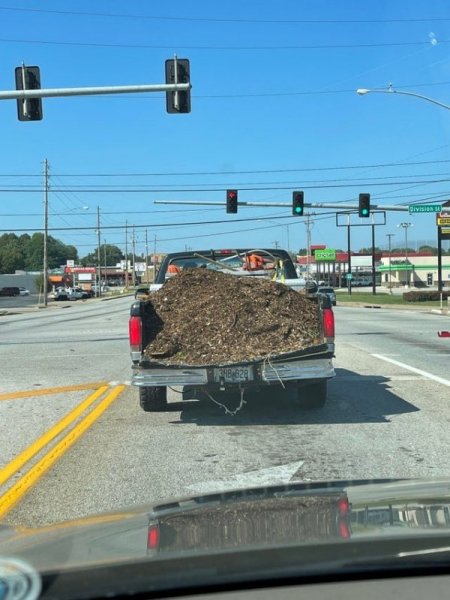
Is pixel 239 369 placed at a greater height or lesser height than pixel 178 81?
lesser

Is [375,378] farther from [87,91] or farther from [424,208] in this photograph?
[424,208]

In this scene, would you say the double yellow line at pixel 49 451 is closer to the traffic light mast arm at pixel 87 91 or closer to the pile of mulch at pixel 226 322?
the pile of mulch at pixel 226 322

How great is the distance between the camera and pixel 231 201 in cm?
3494

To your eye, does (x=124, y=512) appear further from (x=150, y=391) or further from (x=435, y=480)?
(x=150, y=391)

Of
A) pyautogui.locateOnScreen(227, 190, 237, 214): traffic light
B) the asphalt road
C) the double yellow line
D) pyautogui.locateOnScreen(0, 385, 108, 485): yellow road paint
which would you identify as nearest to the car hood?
the asphalt road

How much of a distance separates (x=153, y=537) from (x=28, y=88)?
15.2 m

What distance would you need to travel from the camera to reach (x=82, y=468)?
6.16 metres

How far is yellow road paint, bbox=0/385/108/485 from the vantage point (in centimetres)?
617

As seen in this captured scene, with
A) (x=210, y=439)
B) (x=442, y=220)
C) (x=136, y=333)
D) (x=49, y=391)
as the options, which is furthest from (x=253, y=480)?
(x=442, y=220)

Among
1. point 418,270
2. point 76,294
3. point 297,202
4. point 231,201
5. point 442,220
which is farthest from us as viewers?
point 418,270

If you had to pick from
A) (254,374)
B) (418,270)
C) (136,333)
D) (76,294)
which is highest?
(136,333)

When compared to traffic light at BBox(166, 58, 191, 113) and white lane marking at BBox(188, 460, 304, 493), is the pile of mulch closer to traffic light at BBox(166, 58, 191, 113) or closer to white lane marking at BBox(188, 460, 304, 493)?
white lane marking at BBox(188, 460, 304, 493)

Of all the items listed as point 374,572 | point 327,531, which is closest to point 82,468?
point 327,531

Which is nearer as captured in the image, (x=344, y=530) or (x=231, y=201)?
(x=344, y=530)
